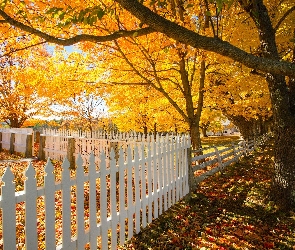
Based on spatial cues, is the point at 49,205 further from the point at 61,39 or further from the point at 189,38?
the point at 189,38

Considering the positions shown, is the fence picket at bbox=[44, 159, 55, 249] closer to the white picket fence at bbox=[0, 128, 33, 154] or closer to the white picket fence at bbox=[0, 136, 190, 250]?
the white picket fence at bbox=[0, 136, 190, 250]

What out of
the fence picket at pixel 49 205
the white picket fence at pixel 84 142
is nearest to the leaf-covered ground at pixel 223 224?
the fence picket at pixel 49 205

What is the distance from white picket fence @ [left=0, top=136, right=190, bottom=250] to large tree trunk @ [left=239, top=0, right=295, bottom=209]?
2344 mm

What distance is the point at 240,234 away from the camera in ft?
15.4

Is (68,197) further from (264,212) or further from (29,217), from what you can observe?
(264,212)

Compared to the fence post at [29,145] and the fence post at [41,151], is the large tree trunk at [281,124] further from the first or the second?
the fence post at [29,145]

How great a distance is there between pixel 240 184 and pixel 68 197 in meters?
6.39

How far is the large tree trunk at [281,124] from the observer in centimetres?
581

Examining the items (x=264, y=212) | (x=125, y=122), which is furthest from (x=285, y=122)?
(x=125, y=122)

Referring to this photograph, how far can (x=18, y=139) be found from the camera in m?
14.6

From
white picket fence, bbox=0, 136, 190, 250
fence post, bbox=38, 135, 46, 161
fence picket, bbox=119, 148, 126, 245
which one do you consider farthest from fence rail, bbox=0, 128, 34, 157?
fence picket, bbox=119, 148, 126, 245

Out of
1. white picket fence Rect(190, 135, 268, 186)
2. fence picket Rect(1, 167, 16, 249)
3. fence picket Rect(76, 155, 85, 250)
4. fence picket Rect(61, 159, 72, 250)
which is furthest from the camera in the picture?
white picket fence Rect(190, 135, 268, 186)

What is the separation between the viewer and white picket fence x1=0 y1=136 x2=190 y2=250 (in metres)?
2.73

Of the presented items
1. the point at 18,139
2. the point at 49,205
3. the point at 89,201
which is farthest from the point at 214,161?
the point at 18,139
